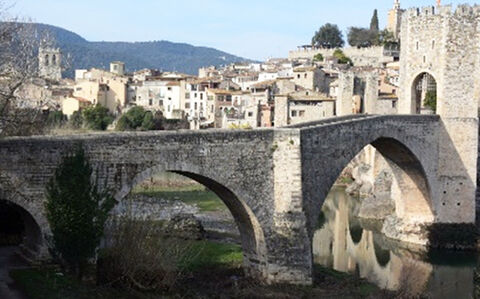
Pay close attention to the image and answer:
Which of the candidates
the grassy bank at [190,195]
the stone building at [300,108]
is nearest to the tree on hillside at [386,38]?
the stone building at [300,108]

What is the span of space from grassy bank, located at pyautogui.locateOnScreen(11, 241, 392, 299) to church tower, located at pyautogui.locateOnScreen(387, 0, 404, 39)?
67.5m

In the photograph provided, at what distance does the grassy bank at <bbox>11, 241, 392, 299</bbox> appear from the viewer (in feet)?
46.3

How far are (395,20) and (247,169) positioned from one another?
72.3 m

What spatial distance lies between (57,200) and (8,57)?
3665 mm

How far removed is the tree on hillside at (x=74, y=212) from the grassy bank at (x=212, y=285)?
20.4 inches

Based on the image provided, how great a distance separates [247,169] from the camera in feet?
59.4

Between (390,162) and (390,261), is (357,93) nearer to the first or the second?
(390,162)

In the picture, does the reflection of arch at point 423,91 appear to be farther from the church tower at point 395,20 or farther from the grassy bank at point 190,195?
the church tower at point 395,20

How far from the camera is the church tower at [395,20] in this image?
85250 mm

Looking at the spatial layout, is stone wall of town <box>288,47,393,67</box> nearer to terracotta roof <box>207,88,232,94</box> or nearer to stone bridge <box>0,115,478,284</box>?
terracotta roof <box>207,88,232,94</box>

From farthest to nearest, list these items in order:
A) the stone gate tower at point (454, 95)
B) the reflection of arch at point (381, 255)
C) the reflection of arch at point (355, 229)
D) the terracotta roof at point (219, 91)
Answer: the terracotta roof at point (219, 91), the reflection of arch at point (355, 229), the stone gate tower at point (454, 95), the reflection of arch at point (381, 255)

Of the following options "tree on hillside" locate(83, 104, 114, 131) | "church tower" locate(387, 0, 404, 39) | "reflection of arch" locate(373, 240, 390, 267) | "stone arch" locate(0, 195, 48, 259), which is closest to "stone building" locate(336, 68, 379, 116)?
"reflection of arch" locate(373, 240, 390, 267)

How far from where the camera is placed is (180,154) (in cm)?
1667

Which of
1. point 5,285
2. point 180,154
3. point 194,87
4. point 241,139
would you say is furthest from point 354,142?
point 194,87
